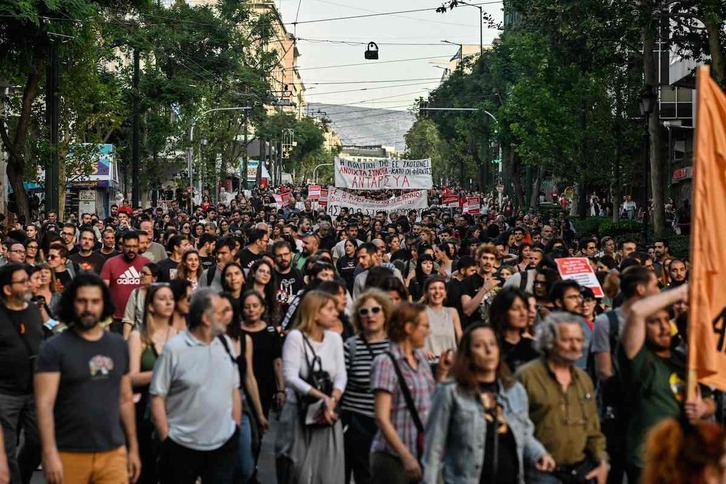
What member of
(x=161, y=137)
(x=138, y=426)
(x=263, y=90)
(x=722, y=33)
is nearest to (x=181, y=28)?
(x=161, y=137)

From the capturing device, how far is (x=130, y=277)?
42.1ft

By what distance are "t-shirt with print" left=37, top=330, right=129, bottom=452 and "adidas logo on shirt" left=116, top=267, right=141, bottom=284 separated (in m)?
5.71

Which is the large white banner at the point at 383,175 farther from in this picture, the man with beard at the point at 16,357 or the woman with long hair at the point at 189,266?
the man with beard at the point at 16,357

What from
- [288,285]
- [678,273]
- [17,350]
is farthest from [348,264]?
[17,350]

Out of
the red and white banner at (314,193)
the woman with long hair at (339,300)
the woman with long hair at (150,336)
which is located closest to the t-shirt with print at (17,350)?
the woman with long hair at (150,336)

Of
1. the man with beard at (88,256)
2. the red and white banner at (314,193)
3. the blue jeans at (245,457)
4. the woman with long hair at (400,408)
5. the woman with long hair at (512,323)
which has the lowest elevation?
the blue jeans at (245,457)

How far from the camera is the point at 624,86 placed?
43.5 m

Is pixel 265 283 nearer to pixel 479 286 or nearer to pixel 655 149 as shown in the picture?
pixel 479 286

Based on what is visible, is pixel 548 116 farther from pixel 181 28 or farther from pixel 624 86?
pixel 181 28

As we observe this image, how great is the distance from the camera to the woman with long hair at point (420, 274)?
1496 centimetres

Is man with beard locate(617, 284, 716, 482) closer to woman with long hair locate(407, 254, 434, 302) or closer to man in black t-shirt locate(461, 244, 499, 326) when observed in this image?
man in black t-shirt locate(461, 244, 499, 326)

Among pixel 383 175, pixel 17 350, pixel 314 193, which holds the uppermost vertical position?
pixel 383 175

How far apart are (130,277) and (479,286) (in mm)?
3124

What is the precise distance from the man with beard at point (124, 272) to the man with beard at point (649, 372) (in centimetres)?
624
